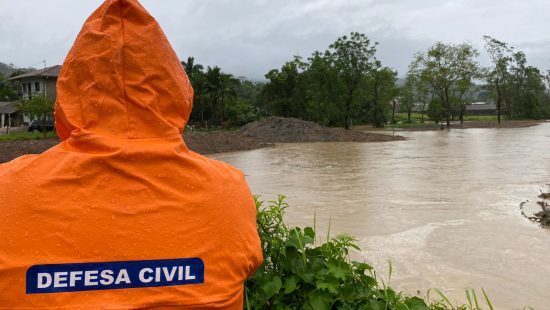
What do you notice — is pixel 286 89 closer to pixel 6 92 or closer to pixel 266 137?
pixel 266 137

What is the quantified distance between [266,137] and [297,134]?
7.01 ft

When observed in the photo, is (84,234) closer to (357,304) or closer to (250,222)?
→ (250,222)

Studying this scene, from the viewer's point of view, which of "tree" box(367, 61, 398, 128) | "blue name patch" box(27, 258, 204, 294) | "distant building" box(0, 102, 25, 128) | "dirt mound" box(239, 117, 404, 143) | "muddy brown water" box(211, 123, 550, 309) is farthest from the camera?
"tree" box(367, 61, 398, 128)

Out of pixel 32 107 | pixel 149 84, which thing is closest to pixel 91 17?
pixel 149 84

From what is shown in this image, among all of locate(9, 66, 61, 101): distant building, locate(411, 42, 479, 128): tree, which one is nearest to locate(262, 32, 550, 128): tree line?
locate(411, 42, 479, 128): tree

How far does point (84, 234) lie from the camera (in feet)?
3.80

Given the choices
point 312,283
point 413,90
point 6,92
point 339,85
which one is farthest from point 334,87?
point 312,283

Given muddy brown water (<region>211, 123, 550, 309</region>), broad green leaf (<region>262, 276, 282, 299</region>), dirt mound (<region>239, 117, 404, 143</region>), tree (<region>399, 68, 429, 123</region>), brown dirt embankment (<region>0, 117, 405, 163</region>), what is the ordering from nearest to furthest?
1. broad green leaf (<region>262, 276, 282, 299</region>)
2. muddy brown water (<region>211, 123, 550, 309</region>)
3. brown dirt embankment (<region>0, 117, 405, 163</region>)
4. dirt mound (<region>239, 117, 404, 143</region>)
5. tree (<region>399, 68, 429, 123</region>)

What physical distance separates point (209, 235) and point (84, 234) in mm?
308

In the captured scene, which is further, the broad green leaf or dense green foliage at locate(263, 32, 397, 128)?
dense green foliage at locate(263, 32, 397, 128)

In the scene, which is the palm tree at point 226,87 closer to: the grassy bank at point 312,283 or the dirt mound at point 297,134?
the dirt mound at point 297,134

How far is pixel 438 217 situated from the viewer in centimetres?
732

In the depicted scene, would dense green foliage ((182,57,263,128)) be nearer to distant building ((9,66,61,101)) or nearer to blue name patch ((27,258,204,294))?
distant building ((9,66,61,101))

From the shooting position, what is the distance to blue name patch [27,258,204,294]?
3.73 ft
